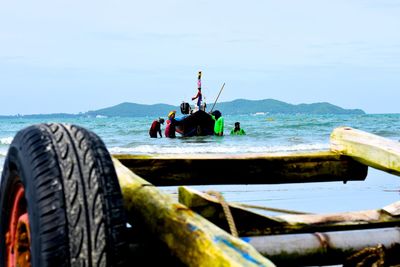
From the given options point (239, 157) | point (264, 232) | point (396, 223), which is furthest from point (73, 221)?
point (239, 157)

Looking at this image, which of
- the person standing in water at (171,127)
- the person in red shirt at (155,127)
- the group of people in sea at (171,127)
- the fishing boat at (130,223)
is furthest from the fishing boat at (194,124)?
the fishing boat at (130,223)

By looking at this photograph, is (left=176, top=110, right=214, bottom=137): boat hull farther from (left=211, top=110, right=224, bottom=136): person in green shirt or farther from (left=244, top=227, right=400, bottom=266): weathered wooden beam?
(left=244, top=227, right=400, bottom=266): weathered wooden beam

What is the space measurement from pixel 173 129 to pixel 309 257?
3542cm

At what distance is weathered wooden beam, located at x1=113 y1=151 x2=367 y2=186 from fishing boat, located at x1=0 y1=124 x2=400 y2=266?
27.2 inches

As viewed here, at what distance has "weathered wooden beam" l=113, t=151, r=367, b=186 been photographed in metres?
4.34

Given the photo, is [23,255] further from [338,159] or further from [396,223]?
[338,159]

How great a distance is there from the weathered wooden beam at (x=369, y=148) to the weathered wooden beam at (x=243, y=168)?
0.33 ft

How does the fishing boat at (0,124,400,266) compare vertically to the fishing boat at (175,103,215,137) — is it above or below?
above

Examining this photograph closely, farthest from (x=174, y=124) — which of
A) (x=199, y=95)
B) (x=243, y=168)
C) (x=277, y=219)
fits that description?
(x=277, y=219)

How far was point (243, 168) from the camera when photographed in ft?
14.7

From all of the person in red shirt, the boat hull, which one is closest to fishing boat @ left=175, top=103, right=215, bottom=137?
the boat hull

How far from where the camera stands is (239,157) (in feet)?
14.7

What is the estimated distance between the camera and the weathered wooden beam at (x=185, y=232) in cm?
192

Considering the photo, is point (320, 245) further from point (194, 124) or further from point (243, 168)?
point (194, 124)
